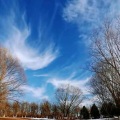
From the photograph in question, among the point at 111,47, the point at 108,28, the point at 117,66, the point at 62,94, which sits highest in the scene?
the point at 62,94

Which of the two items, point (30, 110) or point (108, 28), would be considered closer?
point (108, 28)

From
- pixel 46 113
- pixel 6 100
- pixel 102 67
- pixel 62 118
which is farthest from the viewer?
pixel 46 113

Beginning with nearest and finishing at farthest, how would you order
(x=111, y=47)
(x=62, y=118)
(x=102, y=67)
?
(x=111, y=47)
(x=102, y=67)
(x=62, y=118)

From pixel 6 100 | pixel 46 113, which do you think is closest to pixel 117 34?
pixel 6 100

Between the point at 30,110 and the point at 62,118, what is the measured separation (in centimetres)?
5176

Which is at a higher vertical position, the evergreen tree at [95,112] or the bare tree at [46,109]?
the bare tree at [46,109]

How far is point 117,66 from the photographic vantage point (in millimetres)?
17859

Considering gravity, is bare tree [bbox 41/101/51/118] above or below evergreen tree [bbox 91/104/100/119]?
above

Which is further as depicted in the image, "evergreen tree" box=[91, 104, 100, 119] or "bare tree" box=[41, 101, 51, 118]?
"bare tree" box=[41, 101, 51, 118]

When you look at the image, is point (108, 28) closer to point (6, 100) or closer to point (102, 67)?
point (102, 67)

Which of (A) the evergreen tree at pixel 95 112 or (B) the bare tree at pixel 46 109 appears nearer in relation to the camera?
(A) the evergreen tree at pixel 95 112

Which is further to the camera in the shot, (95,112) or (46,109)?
(46,109)

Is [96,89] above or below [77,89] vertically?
below

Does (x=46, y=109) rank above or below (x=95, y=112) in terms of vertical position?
A: above
